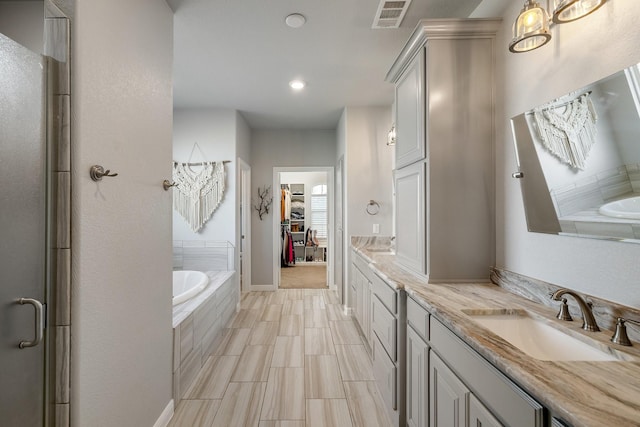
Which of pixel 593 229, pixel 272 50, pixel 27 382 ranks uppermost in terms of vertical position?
pixel 272 50

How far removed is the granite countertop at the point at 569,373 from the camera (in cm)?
66

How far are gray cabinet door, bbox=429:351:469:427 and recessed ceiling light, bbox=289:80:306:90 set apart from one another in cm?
276

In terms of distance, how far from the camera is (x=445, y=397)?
49.8 inches

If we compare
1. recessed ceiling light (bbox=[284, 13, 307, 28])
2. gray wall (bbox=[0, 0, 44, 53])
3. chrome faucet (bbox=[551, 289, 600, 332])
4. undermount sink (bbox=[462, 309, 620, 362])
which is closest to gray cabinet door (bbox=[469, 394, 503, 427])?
undermount sink (bbox=[462, 309, 620, 362])

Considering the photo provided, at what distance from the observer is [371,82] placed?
315 centimetres

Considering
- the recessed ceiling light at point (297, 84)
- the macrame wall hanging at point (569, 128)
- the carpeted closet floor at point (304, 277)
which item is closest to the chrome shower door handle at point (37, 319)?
the macrame wall hanging at point (569, 128)

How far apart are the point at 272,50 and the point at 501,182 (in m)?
2.03

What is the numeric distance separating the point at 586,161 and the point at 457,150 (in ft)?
2.43

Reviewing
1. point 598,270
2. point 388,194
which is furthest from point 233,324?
point 598,270

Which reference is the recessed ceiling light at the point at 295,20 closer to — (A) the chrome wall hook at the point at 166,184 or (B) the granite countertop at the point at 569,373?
(A) the chrome wall hook at the point at 166,184

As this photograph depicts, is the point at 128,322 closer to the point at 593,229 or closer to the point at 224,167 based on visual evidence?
the point at 593,229

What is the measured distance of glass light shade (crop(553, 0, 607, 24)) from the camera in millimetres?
1039

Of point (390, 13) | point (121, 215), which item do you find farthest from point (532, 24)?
point (121, 215)

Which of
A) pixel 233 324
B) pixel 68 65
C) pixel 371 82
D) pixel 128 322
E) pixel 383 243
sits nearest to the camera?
pixel 68 65
